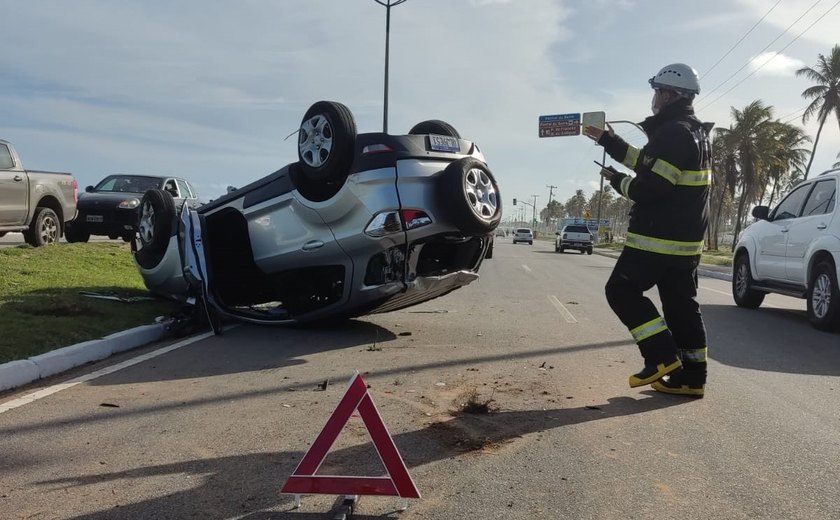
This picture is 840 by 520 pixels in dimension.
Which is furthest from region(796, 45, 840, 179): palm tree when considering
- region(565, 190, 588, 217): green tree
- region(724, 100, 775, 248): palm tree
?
region(565, 190, 588, 217): green tree

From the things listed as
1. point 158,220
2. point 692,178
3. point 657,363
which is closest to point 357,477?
point 657,363

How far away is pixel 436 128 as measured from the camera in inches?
277

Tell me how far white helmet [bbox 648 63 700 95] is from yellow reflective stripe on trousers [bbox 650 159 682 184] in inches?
24.1

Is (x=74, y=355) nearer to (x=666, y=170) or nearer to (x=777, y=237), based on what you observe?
(x=666, y=170)

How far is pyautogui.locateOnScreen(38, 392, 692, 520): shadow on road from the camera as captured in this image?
9.41 feet

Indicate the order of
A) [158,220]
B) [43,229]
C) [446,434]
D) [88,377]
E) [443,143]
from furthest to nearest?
[43,229]
[158,220]
[443,143]
[88,377]
[446,434]

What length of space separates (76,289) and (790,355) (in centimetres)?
787

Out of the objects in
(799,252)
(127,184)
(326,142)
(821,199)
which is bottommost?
(799,252)

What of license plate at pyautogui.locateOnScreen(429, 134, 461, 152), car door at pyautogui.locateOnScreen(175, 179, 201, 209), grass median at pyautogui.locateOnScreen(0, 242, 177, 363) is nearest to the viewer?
grass median at pyautogui.locateOnScreen(0, 242, 177, 363)

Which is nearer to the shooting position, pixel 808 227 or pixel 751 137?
pixel 808 227

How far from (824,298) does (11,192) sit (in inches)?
452

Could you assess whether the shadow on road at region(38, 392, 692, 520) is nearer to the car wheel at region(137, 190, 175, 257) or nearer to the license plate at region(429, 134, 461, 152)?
the license plate at region(429, 134, 461, 152)

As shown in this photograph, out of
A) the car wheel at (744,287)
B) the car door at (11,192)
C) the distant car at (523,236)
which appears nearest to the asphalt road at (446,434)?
the car wheel at (744,287)

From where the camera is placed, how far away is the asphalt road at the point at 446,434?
299 centimetres
